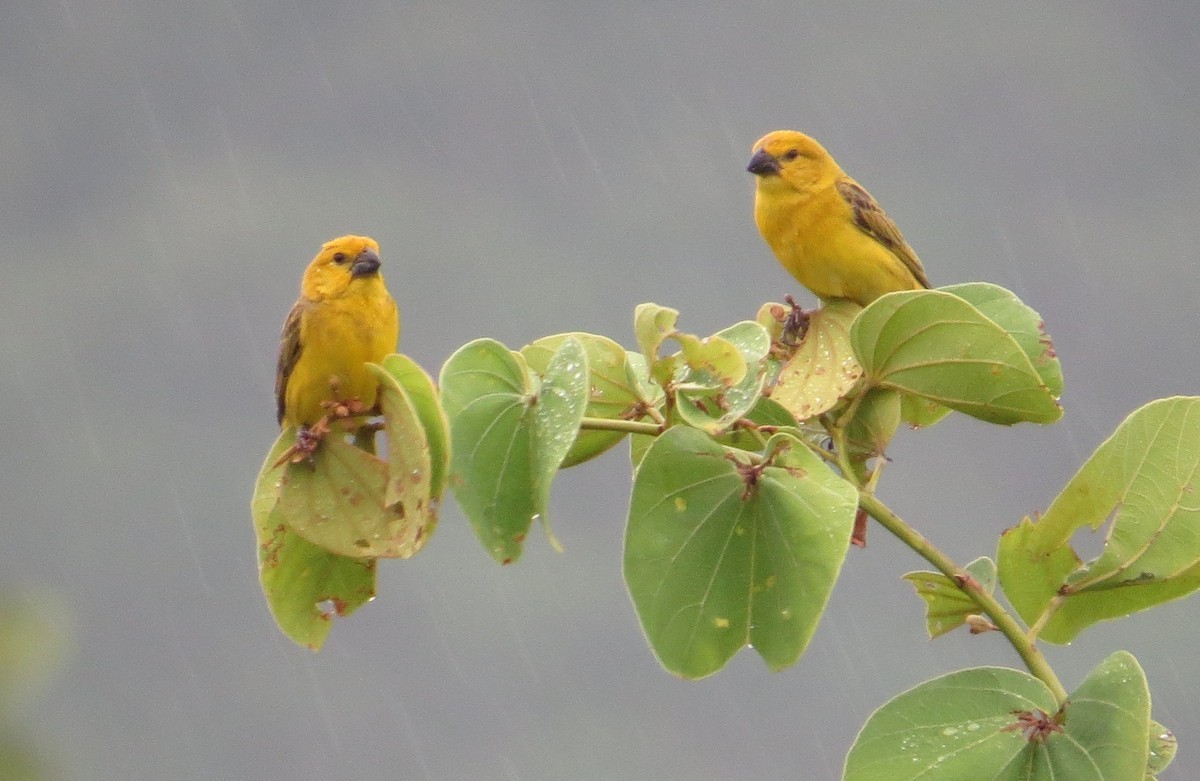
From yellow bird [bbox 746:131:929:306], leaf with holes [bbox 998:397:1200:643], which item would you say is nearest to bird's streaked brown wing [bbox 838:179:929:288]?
yellow bird [bbox 746:131:929:306]

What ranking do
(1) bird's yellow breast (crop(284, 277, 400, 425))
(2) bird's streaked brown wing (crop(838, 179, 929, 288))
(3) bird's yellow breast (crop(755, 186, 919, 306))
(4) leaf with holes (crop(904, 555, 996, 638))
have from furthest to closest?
(2) bird's streaked brown wing (crop(838, 179, 929, 288)) → (3) bird's yellow breast (crop(755, 186, 919, 306)) → (1) bird's yellow breast (crop(284, 277, 400, 425)) → (4) leaf with holes (crop(904, 555, 996, 638))

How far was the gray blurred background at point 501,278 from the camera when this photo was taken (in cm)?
5825

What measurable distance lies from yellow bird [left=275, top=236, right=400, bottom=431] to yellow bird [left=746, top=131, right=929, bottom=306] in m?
0.73

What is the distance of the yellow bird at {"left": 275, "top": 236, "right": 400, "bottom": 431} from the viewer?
2250 mm

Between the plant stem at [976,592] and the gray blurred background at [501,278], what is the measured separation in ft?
121

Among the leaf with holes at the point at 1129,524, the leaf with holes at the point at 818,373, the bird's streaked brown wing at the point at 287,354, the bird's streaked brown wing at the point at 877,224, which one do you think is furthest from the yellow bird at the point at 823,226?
the leaf with holes at the point at 1129,524

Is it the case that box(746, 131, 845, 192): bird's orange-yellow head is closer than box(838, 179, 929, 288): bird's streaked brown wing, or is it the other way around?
box(838, 179, 929, 288): bird's streaked brown wing

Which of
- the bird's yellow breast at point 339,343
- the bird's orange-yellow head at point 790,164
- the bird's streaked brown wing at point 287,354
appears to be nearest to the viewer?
the bird's yellow breast at point 339,343

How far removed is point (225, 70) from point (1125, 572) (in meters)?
119

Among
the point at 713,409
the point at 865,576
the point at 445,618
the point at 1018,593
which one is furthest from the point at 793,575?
the point at 445,618

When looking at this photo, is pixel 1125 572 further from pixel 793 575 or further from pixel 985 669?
pixel 793 575

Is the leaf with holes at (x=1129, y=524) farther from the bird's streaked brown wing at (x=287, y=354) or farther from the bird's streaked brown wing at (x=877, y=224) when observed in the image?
the bird's streaked brown wing at (x=877, y=224)

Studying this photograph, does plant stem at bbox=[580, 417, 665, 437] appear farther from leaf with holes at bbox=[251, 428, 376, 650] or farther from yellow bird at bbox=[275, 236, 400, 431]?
yellow bird at bbox=[275, 236, 400, 431]

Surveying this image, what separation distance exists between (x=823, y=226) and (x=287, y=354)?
3.48 feet
